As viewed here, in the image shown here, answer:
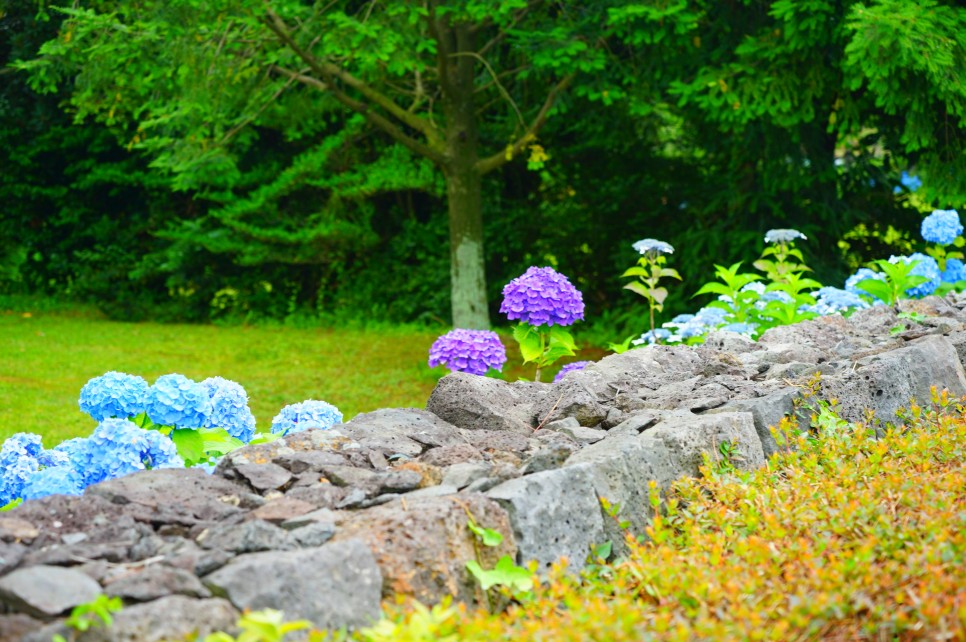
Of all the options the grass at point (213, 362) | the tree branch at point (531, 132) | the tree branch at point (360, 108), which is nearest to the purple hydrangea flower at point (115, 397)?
the grass at point (213, 362)

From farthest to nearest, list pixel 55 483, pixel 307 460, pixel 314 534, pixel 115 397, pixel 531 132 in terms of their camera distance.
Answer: pixel 531 132
pixel 115 397
pixel 55 483
pixel 307 460
pixel 314 534

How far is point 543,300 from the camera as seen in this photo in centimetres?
409

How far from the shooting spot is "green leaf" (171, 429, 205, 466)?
131 inches

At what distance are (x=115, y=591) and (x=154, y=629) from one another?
0.15m

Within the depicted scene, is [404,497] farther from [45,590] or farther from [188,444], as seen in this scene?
[188,444]

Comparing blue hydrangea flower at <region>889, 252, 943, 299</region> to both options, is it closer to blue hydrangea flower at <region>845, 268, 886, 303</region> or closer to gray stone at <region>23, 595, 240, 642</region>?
blue hydrangea flower at <region>845, 268, 886, 303</region>

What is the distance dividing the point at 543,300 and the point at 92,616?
252 centimetres

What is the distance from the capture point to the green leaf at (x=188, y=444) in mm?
3338

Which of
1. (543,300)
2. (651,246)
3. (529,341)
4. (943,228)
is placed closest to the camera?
(543,300)

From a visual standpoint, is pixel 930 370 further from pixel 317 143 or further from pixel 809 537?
pixel 317 143

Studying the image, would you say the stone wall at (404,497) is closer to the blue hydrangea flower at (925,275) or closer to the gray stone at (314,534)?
the gray stone at (314,534)

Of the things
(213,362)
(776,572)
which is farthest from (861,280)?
(213,362)

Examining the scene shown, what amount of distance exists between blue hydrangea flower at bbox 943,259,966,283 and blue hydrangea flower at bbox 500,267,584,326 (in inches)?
145

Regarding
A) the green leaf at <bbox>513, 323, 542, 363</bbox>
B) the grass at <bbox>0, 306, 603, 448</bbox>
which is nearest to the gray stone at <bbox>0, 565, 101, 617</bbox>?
the green leaf at <bbox>513, 323, 542, 363</bbox>
